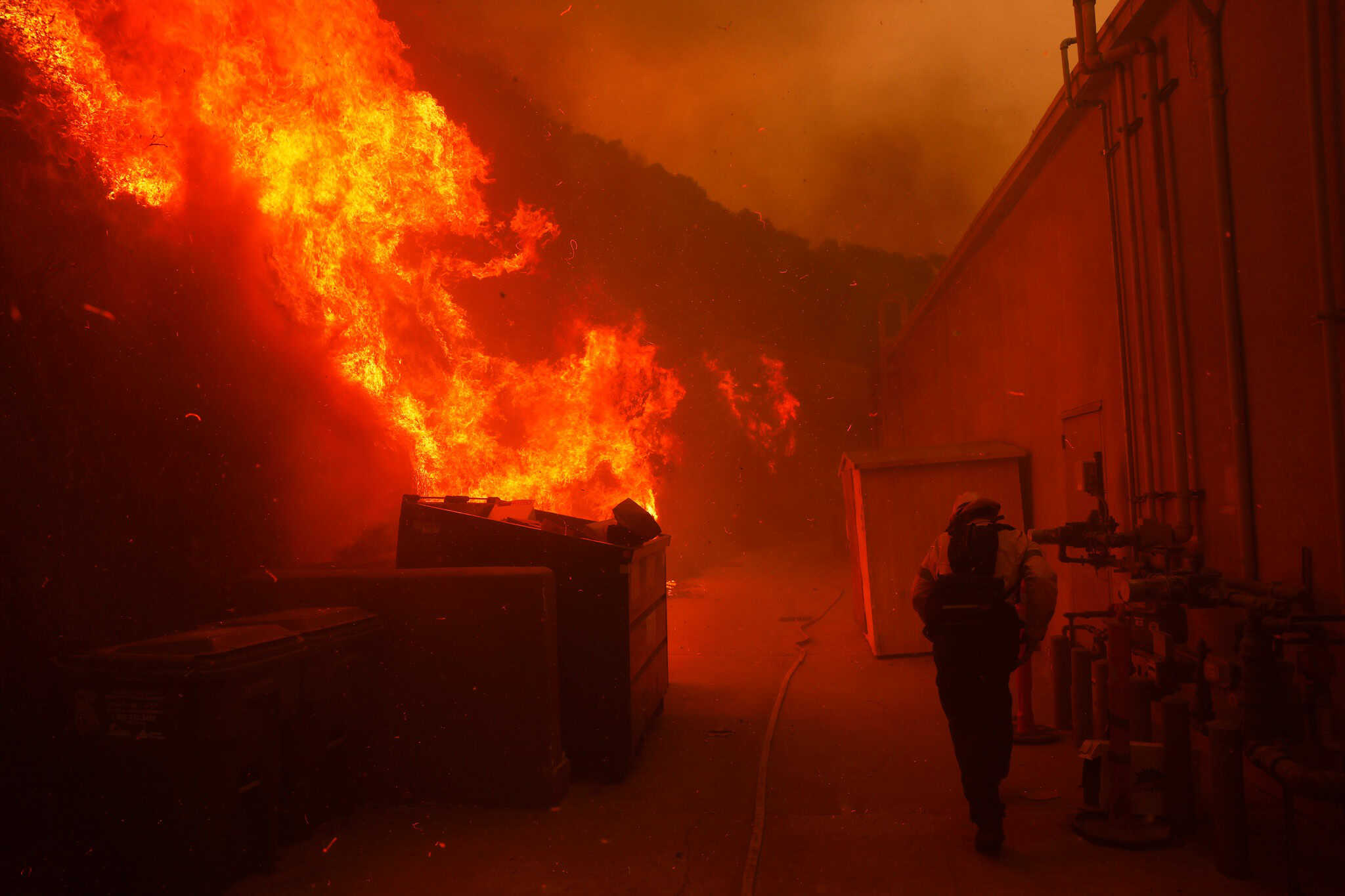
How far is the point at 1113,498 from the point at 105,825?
750 centimetres

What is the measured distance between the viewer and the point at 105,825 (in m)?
3.98

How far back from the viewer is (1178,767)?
14.8ft

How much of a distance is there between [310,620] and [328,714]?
1.86 feet

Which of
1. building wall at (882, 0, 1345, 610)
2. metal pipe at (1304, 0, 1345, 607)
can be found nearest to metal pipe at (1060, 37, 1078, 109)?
building wall at (882, 0, 1345, 610)

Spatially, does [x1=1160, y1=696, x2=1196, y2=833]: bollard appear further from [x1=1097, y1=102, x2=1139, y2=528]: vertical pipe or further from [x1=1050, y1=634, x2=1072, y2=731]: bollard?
[x1=1097, y1=102, x2=1139, y2=528]: vertical pipe

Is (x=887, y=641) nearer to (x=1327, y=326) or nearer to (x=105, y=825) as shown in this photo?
(x=1327, y=326)

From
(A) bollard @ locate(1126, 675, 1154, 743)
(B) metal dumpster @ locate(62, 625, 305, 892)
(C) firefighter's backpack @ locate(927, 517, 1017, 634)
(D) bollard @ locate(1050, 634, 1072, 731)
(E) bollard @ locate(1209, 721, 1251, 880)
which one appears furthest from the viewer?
(D) bollard @ locate(1050, 634, 1072, 731)

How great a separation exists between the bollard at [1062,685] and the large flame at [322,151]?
21.6 feet

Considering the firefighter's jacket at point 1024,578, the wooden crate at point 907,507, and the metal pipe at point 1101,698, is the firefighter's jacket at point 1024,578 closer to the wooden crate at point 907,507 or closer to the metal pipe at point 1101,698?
the metal pipe at point 1101,698

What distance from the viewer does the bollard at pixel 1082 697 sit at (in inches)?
243

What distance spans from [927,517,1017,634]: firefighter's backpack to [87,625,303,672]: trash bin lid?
366cm

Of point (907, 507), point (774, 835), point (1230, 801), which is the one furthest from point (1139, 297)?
point (774, 835)

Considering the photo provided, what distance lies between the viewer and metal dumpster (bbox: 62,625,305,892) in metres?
3.99

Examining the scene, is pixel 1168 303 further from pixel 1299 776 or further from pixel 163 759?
pixel 163 759
